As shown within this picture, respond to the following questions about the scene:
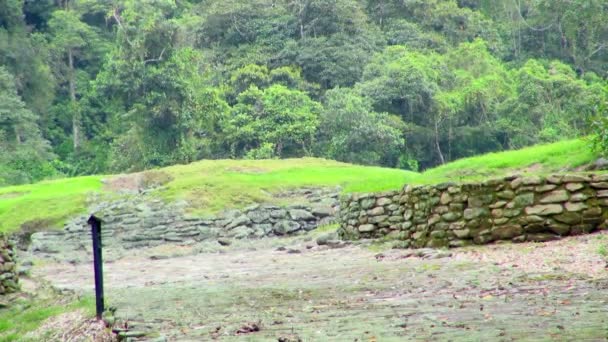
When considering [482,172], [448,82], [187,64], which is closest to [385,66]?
[448,82]

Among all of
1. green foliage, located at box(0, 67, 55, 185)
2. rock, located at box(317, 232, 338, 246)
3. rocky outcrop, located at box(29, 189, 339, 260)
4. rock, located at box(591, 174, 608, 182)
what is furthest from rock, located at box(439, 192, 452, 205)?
green foliage, located at box(0, 67, 55, 185)

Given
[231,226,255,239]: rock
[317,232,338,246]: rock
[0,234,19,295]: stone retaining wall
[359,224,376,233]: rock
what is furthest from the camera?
[231,226,255,239]: rock

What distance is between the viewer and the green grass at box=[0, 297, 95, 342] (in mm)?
8836

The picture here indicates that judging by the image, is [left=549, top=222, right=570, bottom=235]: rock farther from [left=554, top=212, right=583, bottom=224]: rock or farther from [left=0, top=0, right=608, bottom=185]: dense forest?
[left=0, top=0, right=608, bottom=185]: dense forest

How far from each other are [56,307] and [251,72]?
3503 cm

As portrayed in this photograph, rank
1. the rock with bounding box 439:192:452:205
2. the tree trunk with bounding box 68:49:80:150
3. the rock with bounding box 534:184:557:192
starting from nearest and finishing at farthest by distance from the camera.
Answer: the rock with bounding box 534:184:557:192 < the rock with bounding box 439:192:452:205 < the tree trunk with bounding box 68:49:80:150

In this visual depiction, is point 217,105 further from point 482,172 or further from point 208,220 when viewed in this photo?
point 482,172

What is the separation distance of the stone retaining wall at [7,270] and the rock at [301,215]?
10939mm

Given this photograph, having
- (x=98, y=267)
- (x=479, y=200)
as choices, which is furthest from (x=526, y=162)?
(x=98, y=267)

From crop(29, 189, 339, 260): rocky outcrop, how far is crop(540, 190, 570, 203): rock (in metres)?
11.8

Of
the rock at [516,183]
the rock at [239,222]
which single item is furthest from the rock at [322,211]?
the rock at [516,183]

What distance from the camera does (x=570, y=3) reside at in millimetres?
→ 47656

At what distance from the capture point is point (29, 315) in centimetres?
989

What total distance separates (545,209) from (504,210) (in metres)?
0.57
